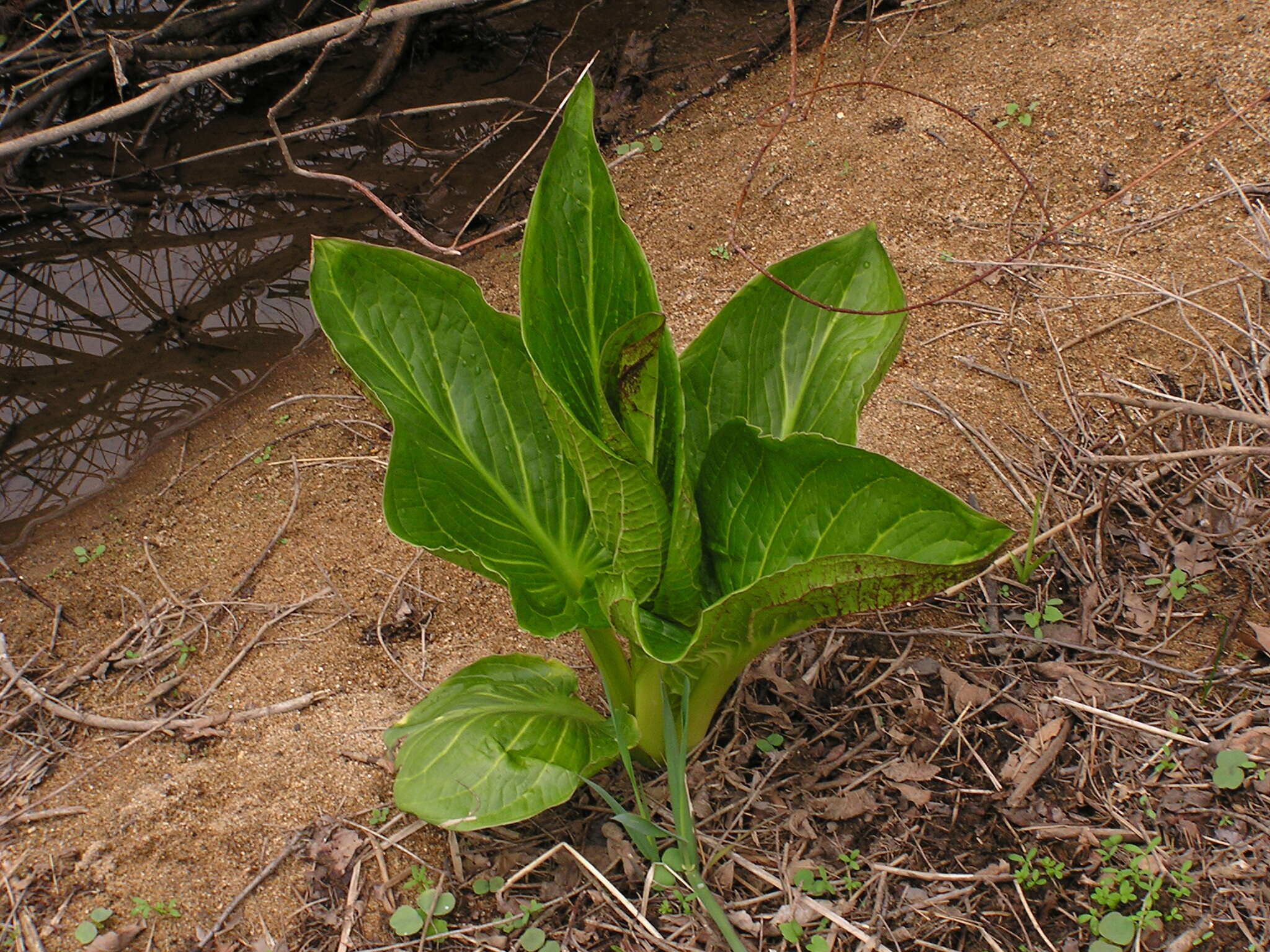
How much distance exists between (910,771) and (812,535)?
2.10ft

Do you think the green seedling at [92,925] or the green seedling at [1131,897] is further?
the green seedling at [92,925]

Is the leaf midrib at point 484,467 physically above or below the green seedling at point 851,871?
above

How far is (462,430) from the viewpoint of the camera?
4.80 ft

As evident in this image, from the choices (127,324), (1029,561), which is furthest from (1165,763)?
(127,324)

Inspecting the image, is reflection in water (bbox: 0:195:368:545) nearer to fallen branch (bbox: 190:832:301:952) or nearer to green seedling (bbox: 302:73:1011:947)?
fallen branch (bbox: 190:832:301:952)

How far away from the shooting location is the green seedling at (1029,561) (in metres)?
1.80

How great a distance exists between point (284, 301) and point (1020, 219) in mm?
2237

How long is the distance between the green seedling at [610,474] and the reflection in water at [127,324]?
171 centimetres

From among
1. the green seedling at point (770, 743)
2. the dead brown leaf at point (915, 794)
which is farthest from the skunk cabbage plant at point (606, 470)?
the dead brown leaf at point (915, 794)

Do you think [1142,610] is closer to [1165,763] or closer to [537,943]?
[1165,763]

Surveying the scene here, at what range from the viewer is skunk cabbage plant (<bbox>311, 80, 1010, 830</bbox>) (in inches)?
47.5

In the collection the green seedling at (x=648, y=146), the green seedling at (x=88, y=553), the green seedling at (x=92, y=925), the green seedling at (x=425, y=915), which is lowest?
the green seedling at (x=425, y=915)

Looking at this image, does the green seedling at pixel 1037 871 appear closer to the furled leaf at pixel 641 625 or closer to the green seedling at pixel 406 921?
the furled leaf at pixel 641 625

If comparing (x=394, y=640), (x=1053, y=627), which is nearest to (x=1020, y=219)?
(x=1053, y=627)
